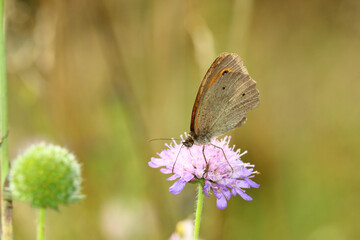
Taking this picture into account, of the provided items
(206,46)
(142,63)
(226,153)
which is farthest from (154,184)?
(142,63)

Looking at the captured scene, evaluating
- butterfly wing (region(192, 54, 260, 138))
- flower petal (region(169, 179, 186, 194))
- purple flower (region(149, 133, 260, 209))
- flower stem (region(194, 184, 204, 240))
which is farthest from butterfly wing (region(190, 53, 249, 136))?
flower stem (region(194, 184, 204, 240))

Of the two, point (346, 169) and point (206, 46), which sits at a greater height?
point (206, 46)

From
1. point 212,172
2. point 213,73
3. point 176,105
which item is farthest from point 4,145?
point 176,105

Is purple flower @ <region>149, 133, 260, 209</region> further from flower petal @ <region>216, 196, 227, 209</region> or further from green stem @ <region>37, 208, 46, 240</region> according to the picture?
green stem @ <region>37, 208, 46, 240</region>

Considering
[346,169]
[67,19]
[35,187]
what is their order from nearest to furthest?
1. [35,187]
2. [67,19]
3. [346,169]

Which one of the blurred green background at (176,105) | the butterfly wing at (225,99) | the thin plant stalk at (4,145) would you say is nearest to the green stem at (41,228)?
the thin plant stalk at (4,145)

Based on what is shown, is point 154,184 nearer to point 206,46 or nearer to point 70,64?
point 206,46

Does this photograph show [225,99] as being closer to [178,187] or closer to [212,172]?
[212,172]
